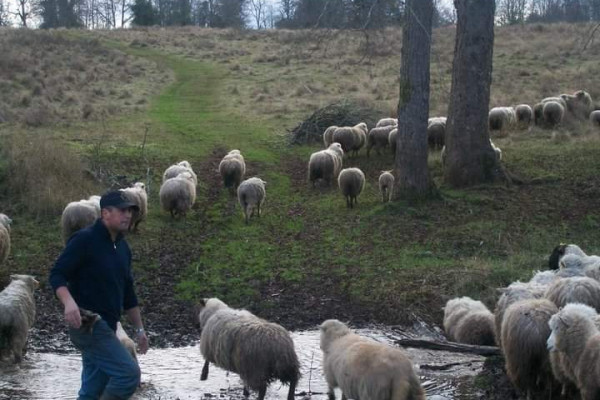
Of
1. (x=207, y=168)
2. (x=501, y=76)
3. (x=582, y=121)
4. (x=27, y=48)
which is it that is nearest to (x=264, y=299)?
(x=207, y=168)

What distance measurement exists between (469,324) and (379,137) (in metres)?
13.0

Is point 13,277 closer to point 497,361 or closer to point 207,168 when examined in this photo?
point 497,361

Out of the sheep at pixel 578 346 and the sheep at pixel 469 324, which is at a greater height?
the sheep at pixel 578 346

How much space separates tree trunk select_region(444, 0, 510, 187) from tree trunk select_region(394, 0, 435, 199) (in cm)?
117

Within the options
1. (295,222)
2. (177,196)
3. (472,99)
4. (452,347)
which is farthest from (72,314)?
(472,99)

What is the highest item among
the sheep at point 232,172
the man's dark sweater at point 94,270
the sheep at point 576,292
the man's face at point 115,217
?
the man's face at point 115,217

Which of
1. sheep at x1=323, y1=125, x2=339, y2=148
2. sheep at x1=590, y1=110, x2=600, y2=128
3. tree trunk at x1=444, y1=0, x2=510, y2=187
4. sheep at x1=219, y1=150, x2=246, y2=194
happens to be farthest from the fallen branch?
sheep at x1=590, y1=110, x2=600, y2=128

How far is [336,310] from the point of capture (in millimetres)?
11414

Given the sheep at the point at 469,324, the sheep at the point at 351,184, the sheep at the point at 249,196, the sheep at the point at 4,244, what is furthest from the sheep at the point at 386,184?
the sheep at the point at 4,244

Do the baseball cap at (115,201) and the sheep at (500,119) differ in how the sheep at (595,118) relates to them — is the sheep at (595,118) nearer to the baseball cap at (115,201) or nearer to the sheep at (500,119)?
the sheep at (500,119)

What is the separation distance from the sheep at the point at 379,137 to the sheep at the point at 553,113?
5.75m

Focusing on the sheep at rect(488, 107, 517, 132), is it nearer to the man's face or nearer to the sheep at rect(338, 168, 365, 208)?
the sheep at rect(338, 168, 365, 208)

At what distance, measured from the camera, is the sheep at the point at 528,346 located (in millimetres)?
7555

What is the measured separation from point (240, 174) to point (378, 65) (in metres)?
24.0
